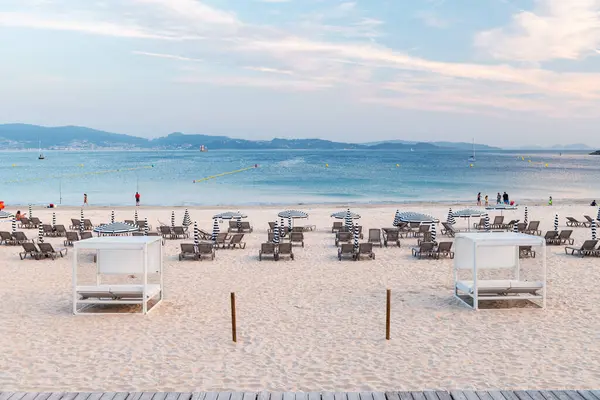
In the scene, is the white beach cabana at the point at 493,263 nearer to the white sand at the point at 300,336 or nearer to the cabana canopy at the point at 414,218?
the white sand at the point at 300,336

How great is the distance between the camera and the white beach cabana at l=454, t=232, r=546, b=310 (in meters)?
10.2

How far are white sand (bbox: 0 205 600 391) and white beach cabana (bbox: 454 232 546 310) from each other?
365 mm

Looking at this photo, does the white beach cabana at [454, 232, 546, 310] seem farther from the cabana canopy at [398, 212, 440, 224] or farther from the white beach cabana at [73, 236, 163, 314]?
the cabana canopy at [398, 212, 440, 224]

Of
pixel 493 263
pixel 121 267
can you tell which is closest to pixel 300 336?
pixel 121 267

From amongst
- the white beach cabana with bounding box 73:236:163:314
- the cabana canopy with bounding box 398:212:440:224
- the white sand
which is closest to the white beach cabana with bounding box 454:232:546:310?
the white sand

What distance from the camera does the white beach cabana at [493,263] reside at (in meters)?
10.2

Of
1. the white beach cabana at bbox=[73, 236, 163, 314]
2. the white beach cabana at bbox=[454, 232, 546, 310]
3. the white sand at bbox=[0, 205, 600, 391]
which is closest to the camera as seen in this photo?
the white sand at bbox=[0, 205, 600, 391]

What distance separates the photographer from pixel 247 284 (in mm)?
12430

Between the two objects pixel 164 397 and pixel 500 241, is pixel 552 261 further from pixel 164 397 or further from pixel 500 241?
pixel 164 397

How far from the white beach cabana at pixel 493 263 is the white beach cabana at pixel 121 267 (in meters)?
6.06

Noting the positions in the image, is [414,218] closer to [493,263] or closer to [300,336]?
[493,263]

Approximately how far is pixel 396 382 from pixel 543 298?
15.7 ft

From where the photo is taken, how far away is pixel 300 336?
8664 mm

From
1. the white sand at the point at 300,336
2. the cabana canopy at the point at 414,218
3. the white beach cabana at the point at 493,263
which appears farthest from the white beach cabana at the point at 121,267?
the cabana canopy at the point at 414,218
